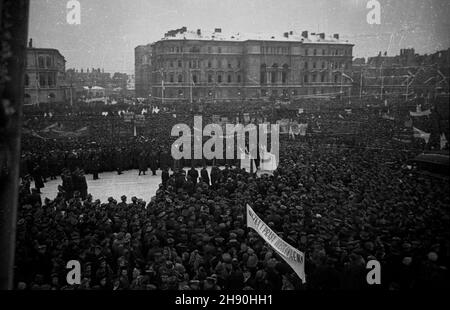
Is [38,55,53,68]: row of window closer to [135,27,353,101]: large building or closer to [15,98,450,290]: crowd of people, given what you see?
[135,27,353,101]: large building

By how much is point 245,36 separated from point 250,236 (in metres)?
53.9

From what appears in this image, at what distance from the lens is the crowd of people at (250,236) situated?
230 inches

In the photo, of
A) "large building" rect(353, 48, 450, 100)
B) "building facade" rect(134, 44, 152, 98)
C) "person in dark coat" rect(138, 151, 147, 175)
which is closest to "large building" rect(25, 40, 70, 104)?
"building facade" rect(134, 44, 152, 98)

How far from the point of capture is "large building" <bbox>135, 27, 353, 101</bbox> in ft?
167

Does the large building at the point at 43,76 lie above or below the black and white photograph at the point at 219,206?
above

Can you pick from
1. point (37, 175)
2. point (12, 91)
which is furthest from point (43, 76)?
point (12, 91)

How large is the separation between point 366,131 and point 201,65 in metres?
35.8

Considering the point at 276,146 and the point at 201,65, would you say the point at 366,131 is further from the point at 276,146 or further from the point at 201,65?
the point at 201,65

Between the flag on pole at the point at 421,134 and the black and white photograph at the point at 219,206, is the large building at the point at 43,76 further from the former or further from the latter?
the flag on pole at the point at 421,134

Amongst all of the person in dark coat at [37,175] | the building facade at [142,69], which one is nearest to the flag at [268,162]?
the person in dark coat at [37,175]

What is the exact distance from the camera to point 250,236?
750cm

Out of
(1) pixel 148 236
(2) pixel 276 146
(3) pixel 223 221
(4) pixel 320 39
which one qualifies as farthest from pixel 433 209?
(4) pixel 320 39

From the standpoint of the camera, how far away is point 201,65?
181ft

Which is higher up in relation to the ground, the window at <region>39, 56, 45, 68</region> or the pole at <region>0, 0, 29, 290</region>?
the window at <region>39, 56, 45, 68</region>
